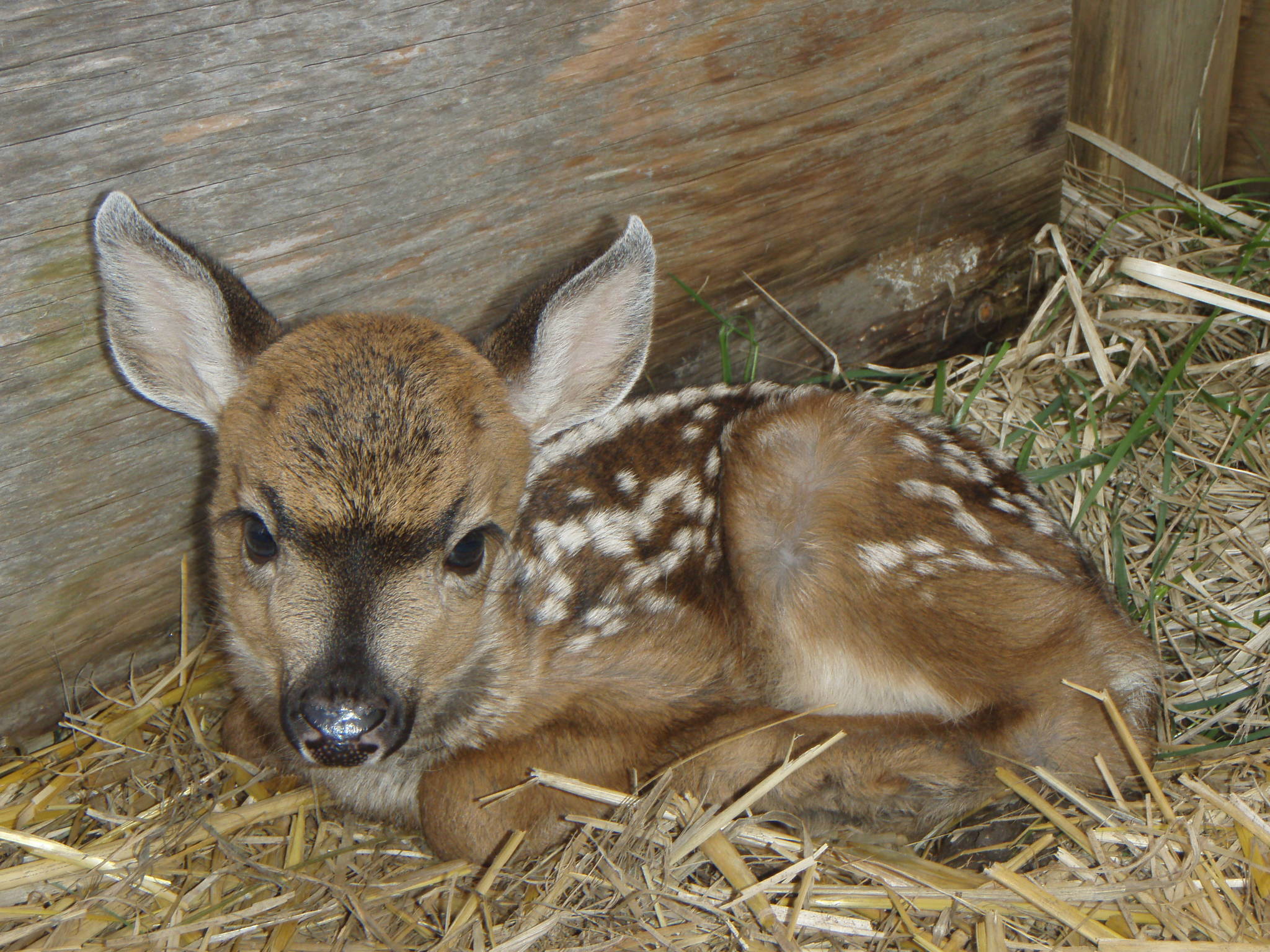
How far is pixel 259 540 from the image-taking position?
2418 mm

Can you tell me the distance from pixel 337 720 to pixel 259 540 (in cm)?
45

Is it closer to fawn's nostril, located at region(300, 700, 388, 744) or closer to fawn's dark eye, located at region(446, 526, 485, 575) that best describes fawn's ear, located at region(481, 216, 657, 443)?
fawn's dark eye, located at region(446, 526, 485, 575)

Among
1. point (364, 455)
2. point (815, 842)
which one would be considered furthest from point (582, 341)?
point (815, 842)

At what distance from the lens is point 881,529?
2783 millimetres

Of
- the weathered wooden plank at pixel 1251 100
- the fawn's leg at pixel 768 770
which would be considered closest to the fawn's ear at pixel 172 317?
the fawn's leg at pixel 768 770

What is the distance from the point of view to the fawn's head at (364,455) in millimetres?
2250

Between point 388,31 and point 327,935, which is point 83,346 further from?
point 327,935

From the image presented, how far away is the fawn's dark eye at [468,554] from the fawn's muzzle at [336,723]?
34 centimetres

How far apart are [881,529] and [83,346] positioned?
1728mm

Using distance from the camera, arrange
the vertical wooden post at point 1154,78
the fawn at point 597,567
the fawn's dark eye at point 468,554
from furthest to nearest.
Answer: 1. the vertical wooden post at point 1154,78
2. the fawn's dark eye at point 468,554
3. the fawn at point 597,567

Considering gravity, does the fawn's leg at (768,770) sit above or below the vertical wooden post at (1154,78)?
below

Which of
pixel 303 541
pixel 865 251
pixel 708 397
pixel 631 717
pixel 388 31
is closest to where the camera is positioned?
pixel 303 541

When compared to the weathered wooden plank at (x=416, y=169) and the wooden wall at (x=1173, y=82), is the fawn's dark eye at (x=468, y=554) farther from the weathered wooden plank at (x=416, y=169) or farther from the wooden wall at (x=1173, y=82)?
the wooden wall at (x=1173, y=82)

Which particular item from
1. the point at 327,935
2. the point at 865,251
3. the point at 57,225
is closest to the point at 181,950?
the point at 327,935
